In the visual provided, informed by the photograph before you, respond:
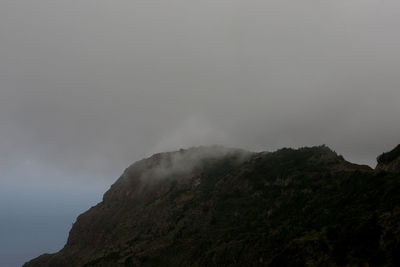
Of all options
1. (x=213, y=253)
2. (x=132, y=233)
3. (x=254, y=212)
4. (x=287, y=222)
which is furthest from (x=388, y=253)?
(x=132, y=233)

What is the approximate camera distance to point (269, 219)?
10319cm

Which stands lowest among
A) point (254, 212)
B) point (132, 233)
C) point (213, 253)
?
point (213, 253)

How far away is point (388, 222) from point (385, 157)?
A: 40.4 metres

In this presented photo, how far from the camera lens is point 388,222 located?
5278 centimetres

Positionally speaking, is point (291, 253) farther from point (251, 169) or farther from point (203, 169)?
point (203, 169)

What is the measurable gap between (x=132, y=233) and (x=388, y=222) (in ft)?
435

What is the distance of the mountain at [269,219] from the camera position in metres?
57.2

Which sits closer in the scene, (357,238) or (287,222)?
(357,238)

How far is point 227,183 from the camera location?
150 m

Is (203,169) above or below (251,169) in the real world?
above

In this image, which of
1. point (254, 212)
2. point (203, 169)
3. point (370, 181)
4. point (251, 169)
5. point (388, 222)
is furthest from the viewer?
point (203, 169)

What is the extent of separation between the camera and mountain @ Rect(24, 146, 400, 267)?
57188 millimetres

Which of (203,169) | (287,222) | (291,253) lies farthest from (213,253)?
(203,169)

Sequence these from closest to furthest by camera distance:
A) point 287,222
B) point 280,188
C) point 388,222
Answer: point 388,222 < point 287,222 < point 280,188
